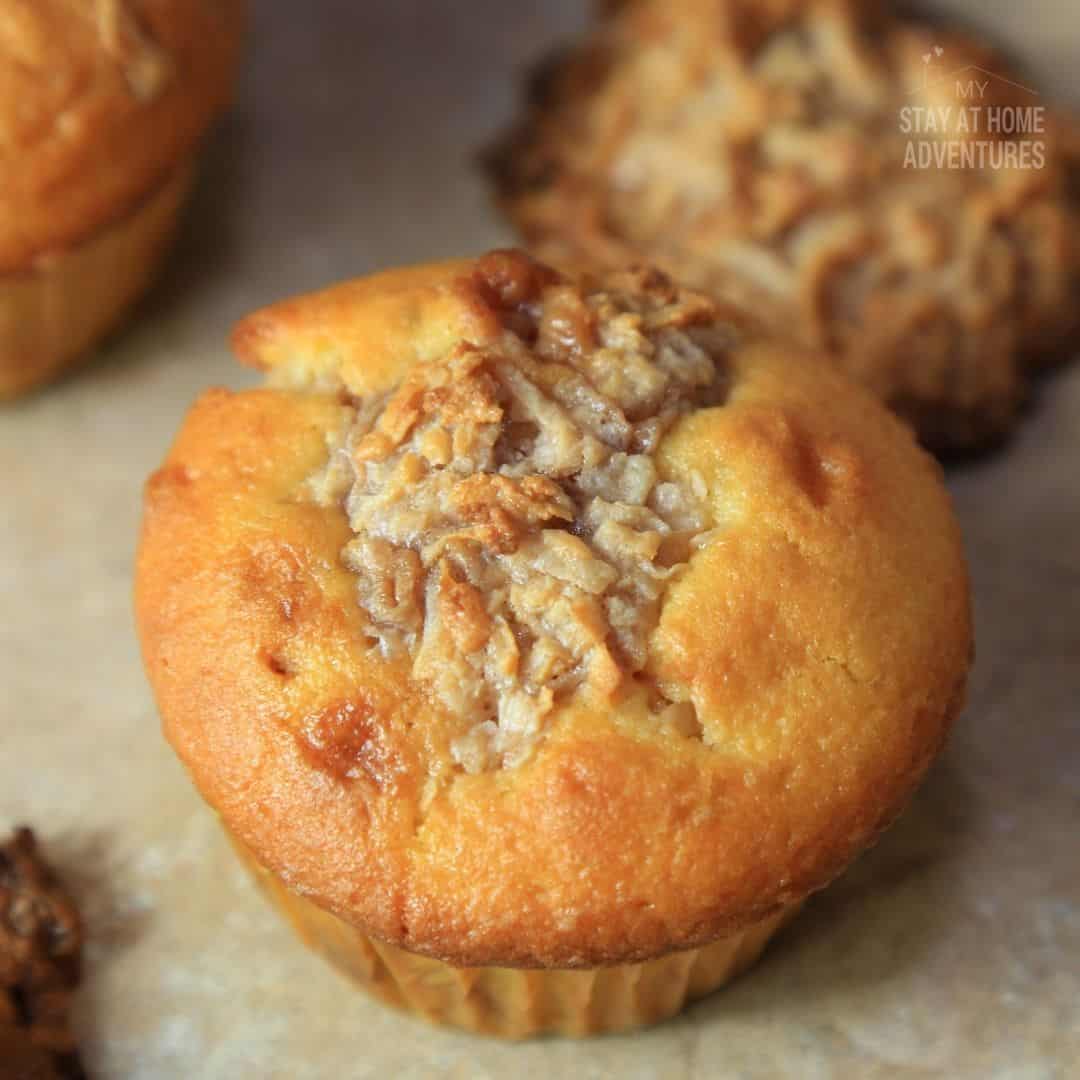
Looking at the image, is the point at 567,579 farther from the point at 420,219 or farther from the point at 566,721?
the point at 420,219

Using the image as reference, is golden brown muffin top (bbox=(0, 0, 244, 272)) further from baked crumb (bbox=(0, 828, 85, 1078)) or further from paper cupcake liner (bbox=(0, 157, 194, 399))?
baked crumb (bbox=(0, 828, 85, 1078))

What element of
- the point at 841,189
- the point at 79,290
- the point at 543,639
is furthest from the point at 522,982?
the point at 841,189

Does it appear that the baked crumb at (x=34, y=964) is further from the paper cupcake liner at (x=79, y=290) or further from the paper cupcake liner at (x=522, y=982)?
the paper cupcake liner at (x=79, y=290)

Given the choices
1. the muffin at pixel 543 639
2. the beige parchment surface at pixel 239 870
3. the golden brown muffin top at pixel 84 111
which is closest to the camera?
the muffin at pixel 543 639

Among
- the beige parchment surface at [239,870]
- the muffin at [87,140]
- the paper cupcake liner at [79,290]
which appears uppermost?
the muffin at [87,140]

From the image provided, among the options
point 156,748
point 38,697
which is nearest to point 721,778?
point 156,748

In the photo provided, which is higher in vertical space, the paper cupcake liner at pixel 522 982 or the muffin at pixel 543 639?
the muffin at pixel 543 639

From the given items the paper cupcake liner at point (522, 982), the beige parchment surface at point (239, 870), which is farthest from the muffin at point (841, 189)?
the paper cupcake liner at point (522, 982)
